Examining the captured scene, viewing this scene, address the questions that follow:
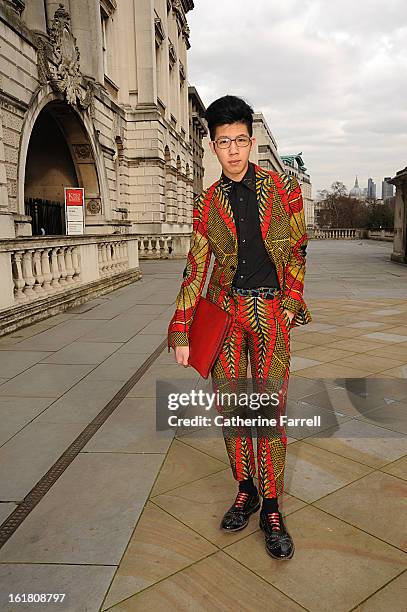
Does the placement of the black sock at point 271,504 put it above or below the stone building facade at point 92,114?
below

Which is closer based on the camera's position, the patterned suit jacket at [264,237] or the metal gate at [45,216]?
the patterned suit jacket at [264,237]

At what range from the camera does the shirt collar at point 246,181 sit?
2.30 meters

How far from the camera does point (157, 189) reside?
23406mm

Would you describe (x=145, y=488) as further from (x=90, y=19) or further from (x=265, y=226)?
(x=90, y=19)

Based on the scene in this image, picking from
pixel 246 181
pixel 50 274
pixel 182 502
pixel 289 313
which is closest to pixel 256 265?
pixel 289 313

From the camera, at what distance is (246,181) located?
90.7 inches

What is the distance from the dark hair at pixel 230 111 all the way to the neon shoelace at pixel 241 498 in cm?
183

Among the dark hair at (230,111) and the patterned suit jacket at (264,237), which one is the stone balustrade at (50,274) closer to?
the patterned suit jacket at (264,237)

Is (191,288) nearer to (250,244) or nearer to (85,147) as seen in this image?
(250,244)

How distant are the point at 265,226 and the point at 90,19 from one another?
16.6 m

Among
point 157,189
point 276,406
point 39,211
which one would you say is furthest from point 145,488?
point 157,189

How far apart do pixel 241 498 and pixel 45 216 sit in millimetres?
16210

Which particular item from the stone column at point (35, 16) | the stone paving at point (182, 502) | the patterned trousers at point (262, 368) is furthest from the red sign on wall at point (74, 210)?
the patterned trousers at point (262, 368)

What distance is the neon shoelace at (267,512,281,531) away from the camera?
2297 millimetres
